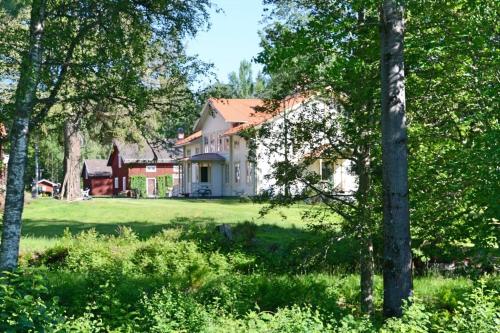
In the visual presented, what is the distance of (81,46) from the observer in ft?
37.8

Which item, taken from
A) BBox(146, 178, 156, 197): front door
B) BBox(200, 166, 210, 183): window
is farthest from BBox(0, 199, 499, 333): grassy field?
BBox(146, 178, 156, 197): front door

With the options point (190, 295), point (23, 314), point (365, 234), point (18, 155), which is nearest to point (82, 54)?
point (18, 155)

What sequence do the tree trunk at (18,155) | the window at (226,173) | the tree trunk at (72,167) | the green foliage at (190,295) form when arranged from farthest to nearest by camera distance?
the window at (226,173) → the tree trunk at (72,167) → the tree trunk at (18,155) → the green foliage at (190,295)

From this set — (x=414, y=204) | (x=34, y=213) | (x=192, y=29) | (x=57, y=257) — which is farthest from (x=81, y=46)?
(x=34, y=213)

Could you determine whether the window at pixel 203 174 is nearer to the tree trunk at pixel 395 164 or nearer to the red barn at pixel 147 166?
the red barn at pixel 147 166

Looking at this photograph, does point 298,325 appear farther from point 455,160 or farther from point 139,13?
point 139,13

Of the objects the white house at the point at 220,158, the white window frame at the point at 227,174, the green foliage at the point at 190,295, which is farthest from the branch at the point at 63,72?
the white window frame at the point at 227,174

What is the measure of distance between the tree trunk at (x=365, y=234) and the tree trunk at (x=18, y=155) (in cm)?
A: 582

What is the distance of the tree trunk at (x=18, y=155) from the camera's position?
9.92 meters

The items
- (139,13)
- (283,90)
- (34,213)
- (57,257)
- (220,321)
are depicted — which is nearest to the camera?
(220,321)

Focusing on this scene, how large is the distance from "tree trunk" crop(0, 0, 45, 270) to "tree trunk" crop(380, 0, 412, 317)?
18.7ft

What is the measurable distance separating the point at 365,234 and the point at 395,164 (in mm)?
2311

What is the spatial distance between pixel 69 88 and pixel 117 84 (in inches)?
66.9

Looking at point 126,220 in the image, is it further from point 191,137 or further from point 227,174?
point 191,137
